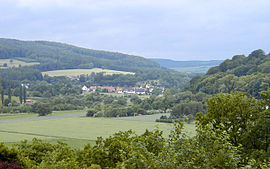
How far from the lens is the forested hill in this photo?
94.4 m

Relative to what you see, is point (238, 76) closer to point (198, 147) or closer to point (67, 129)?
point (67, 129)


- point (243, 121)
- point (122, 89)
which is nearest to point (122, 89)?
point (122, 89)

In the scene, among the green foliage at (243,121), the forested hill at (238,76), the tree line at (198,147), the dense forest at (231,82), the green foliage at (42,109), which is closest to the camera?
the tree line at (198,147)

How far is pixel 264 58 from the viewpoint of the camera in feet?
409

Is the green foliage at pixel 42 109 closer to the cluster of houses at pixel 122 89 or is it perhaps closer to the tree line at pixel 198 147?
the tree line at pixel 198 147

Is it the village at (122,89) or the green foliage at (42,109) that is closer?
the green foliage at (42,109)

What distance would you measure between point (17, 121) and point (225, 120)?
68.1 m

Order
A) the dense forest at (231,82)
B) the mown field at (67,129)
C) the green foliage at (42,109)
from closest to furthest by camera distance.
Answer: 1. the mown field at (67,129)
2. the dense forest at (231,82)
3. the green foliage at (42,109)

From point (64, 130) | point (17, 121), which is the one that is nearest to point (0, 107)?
point (17, 121)

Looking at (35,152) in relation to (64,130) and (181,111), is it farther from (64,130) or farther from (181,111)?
(181,111)

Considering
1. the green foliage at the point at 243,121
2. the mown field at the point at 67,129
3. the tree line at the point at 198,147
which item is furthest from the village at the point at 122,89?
the green foliage at the point at 243,121

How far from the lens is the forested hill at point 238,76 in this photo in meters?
94.4

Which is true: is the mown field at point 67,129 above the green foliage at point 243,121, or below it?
below

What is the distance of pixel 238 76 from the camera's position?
12212cm
